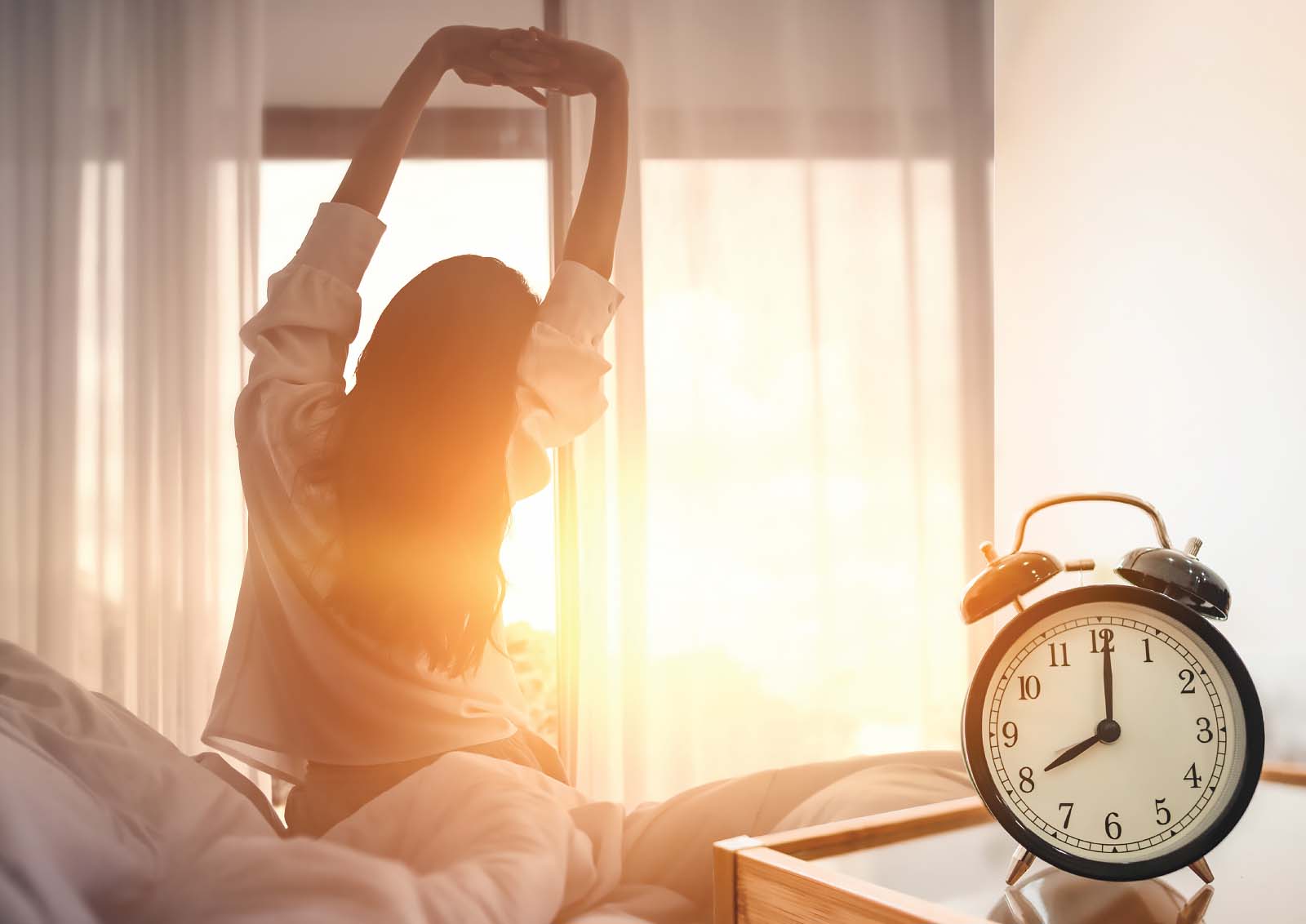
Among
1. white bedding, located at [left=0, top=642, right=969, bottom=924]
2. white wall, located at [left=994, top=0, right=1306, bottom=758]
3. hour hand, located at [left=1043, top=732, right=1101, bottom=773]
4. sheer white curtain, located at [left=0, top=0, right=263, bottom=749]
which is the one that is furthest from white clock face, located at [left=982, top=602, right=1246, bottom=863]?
sheer white curtain, located at [left=0, top=0, right=263, bottom=749]

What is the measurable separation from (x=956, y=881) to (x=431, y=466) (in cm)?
65

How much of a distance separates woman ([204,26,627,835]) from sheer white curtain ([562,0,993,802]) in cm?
14

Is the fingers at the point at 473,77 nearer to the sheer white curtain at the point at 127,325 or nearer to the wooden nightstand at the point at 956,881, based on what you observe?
the sheer white curtain at the point at 127,325

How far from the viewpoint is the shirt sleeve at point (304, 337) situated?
100 centimetres

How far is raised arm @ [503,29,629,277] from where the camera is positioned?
1.11 metres

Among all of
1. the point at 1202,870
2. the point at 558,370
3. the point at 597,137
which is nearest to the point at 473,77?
the point at 597,137

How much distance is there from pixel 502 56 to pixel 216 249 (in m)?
0.41

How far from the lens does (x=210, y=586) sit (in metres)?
1.02

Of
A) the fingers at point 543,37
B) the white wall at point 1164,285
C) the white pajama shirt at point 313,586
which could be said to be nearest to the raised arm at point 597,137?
the fingers at point 543,37

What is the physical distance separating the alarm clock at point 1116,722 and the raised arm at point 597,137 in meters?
0.62

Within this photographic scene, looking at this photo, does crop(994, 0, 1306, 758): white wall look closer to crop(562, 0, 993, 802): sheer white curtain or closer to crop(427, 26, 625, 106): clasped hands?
crop(562, 0, 993, 802): sheer white curtain

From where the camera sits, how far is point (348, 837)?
2.92ft

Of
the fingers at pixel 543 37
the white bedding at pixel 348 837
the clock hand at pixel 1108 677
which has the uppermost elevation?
the fingers at pixel 543 37

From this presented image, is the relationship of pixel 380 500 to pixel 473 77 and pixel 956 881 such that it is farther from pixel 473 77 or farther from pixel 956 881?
pixel 956 881
